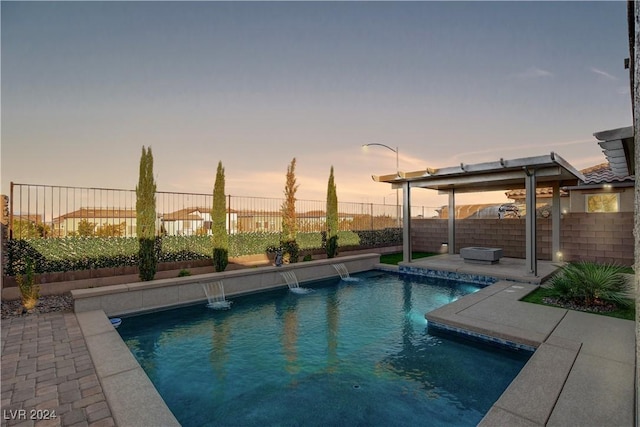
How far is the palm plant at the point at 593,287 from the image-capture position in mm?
6684

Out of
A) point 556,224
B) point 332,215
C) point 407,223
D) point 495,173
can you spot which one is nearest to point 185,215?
point 332,215

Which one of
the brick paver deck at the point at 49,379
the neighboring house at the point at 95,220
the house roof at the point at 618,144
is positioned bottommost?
the brick paver deck at the point at 49,379

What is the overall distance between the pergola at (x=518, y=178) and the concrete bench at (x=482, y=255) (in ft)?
5.88

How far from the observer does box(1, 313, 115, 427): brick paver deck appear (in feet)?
10.2

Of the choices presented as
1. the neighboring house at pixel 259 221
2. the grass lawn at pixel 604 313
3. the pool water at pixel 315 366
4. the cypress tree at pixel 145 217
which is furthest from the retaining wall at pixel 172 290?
the grass lawn at pixel 604 313

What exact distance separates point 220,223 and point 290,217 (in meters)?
3.21

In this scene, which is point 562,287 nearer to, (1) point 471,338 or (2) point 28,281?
(1) point 471,338

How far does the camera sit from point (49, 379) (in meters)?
3.89

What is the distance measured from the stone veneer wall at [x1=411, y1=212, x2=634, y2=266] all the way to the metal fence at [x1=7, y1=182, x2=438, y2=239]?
7784 mm

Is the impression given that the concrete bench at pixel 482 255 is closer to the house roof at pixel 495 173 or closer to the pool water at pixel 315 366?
the house roof at pixel 495 173

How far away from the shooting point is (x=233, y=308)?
8.24 meters

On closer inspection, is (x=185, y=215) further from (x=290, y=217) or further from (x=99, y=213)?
(x=290, y=217)

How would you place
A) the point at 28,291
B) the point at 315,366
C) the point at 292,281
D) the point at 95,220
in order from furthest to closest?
the point at 292,281 → the point at 95,220 → the point at 28,291 → the point at 315,366

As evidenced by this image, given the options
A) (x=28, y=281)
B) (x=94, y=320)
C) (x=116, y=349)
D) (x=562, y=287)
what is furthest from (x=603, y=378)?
(x=28, y=281)
